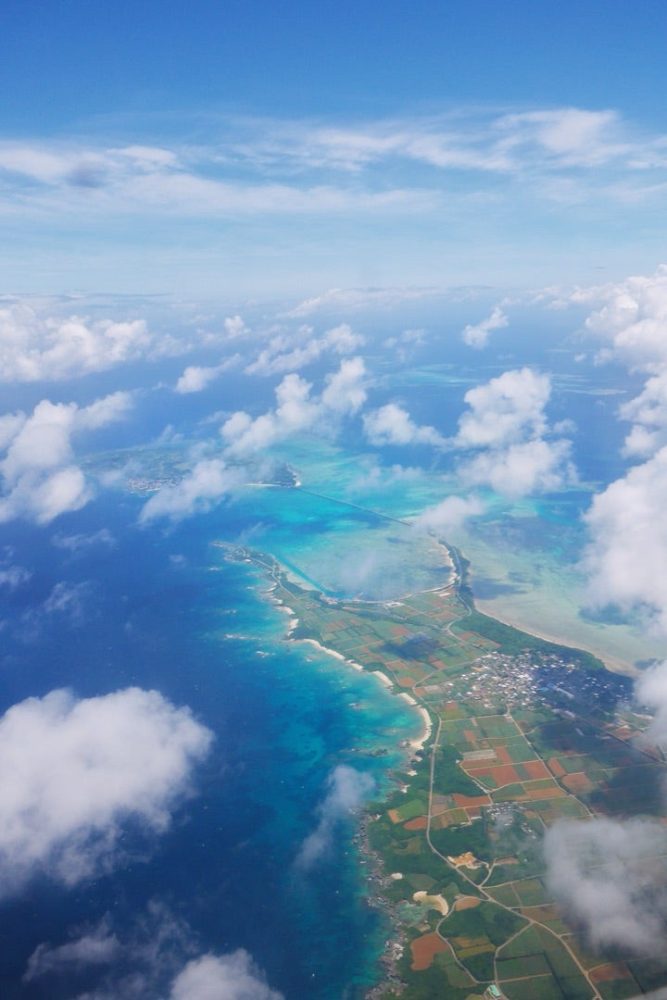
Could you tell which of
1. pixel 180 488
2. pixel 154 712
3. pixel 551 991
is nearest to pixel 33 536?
pixel 180 488

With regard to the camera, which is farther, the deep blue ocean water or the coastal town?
the deep blue ocean water

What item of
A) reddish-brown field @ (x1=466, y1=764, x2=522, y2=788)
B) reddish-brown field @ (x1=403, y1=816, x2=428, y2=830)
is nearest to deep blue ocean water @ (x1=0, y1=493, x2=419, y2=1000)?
reddish-brown field @ (x1=403, y1=816, x2=428, y2=830)

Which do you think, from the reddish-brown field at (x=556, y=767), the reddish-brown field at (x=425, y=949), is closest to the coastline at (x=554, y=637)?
the reddish-brown field at (x=556, y=767)

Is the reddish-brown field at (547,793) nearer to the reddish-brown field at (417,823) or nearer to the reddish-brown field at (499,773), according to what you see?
the reddish-brown field at (499,773)

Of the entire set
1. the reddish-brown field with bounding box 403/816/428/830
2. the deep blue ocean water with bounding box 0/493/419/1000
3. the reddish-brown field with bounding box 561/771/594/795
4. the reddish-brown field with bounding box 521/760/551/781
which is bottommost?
the deep blue ocean water with bounding box 0/493/419/1000

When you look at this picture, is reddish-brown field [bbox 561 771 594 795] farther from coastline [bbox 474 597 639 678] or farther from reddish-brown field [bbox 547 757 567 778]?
coastline [bbox 474 597 639 678]

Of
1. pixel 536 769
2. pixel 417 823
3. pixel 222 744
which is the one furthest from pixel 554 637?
pixel 222 744

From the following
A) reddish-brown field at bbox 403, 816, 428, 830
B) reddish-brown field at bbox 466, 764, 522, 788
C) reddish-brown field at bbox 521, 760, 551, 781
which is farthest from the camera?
reddish-brown field at bbox 521, 760, 551, 781
